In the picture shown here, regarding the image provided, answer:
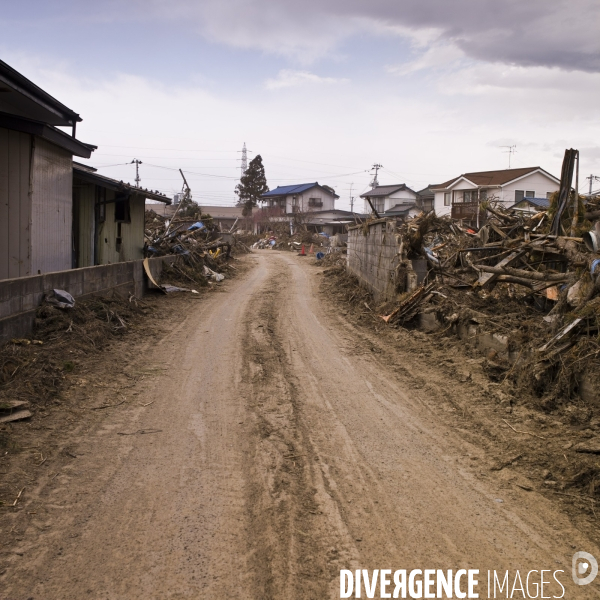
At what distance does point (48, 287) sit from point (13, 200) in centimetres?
201

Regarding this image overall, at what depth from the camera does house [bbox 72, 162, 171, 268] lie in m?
14.3

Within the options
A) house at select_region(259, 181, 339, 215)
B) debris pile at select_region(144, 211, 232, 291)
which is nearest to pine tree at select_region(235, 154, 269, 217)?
house at select_region(259, 181, 339, 215)

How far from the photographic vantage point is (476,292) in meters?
10.2

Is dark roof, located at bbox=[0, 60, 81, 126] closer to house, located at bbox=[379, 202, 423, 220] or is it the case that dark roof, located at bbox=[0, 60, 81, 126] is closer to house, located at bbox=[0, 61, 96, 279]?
house, located at bbox=[0, 61, 96, 279]

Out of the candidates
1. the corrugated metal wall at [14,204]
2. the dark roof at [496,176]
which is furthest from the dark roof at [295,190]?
the corrugated metal wall at [14,204]

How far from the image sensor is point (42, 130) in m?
9.28

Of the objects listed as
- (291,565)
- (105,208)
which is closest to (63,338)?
(291,565)

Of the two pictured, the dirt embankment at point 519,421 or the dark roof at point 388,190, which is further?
the dark roof at point 388,190

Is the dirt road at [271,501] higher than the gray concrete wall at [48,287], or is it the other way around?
the gray concrete wall at [48,287]

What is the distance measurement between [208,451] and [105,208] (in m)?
12.2

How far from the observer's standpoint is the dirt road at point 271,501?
10.7 feet

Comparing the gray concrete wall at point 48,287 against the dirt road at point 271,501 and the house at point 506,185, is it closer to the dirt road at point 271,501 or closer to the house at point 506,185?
the dirt road at point 271,501

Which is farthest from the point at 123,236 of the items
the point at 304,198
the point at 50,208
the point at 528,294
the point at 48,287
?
the point at 304,198

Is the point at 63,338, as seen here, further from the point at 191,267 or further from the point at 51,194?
the point at 191,267
